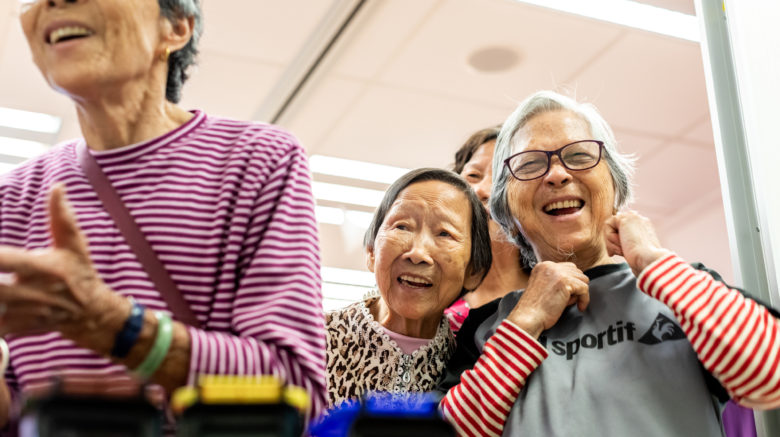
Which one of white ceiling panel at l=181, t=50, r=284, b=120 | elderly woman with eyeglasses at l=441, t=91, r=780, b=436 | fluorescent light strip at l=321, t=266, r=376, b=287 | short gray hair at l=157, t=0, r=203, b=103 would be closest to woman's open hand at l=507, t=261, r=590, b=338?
elderly woman with eyeglasses at l=441, t=91, r=780, b=436

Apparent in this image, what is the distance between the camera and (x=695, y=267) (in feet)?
4.64

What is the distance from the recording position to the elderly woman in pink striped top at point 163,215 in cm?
88

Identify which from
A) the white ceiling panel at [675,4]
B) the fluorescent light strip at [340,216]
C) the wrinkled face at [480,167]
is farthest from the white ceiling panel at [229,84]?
the wrinkled face at [480,167]

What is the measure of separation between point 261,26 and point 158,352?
292cm

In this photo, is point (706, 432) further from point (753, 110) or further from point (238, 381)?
point (238, 381)

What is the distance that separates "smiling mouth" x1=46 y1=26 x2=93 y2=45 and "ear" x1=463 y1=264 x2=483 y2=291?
88 centimetres

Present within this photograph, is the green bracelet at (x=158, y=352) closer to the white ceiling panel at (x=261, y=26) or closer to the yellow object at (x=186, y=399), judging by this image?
the yellow object at (x=186, y=399)

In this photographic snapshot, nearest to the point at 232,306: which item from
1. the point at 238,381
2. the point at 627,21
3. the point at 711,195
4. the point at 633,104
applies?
the point at 238,381

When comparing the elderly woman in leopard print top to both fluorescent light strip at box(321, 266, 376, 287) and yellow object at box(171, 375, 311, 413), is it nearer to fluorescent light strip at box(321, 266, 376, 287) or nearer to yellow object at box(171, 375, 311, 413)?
yellow object at box(171, 375, 311, 413)

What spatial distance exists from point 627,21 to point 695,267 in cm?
240

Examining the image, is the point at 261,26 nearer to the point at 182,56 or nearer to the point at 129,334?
the point at 182,56

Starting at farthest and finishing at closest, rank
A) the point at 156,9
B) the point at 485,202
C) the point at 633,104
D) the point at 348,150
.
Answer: the point at 348,150
the point at 633,104
the point at 485,202
the point at 156,9

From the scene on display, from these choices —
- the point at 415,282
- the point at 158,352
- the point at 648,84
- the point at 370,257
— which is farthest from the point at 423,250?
the point at 648,84

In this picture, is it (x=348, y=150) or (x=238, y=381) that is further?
(x=348, y=150)
